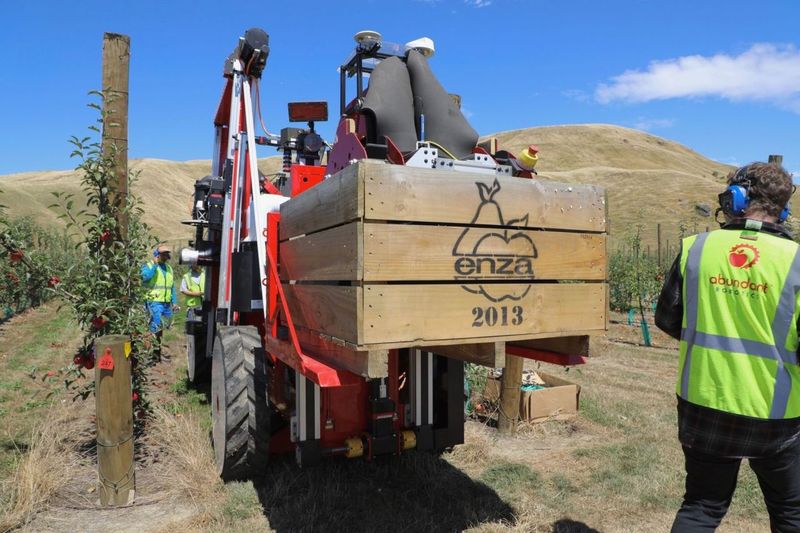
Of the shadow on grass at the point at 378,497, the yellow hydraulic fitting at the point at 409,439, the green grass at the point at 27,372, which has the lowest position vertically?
the shadow on grass at the point at 378,497

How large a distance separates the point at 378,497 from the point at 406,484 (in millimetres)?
308

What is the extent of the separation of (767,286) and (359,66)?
10.2 ft

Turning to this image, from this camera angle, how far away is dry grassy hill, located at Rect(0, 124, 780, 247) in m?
51.2

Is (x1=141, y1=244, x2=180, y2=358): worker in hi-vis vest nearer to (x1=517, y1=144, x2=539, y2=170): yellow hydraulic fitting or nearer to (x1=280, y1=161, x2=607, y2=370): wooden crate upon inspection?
(x1=280, y1=161, x2=607, y2=370): wooden crate

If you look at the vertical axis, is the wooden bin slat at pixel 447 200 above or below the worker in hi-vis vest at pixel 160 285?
above

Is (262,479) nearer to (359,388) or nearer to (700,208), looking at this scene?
(359,388)

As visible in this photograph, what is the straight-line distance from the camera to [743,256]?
2.46m

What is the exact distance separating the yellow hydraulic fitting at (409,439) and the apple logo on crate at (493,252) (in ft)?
5.89

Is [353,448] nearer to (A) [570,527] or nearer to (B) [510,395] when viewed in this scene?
(A) [570,527]

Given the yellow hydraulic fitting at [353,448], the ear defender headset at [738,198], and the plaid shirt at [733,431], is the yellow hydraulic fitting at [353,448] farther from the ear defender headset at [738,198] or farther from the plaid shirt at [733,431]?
the ear defender headset at [738,198]

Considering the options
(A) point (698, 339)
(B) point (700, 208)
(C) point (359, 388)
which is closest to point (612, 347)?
(C) point (359, 388)

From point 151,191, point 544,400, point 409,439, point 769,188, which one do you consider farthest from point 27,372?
point 151,191

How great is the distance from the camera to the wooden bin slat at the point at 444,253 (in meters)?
2.42

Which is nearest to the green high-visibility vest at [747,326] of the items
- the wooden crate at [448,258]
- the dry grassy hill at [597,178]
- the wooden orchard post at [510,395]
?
the wooden crate at [448,258]
